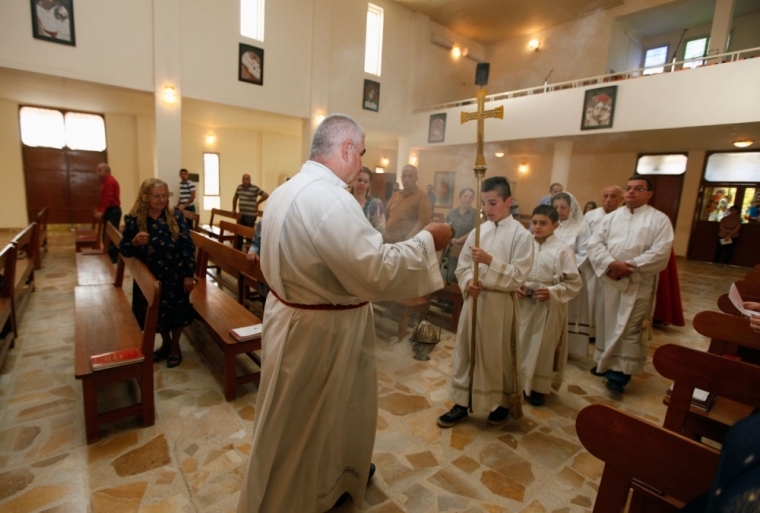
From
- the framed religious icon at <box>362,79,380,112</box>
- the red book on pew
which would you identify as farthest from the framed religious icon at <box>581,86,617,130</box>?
the red book on pew

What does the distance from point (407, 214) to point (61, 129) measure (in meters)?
12.0

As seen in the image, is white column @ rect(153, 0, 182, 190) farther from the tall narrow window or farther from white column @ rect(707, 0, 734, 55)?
white column @ rect(707, 0, 734, 55)

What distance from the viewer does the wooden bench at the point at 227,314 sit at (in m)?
2.83

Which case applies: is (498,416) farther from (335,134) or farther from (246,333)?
(335,134)

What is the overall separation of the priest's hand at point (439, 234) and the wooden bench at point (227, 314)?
6.06 ft

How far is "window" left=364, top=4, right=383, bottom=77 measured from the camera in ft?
36.6

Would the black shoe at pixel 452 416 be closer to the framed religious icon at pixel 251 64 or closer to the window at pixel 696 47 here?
the framed religious icon at pixel 251 64

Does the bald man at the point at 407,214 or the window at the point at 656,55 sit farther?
the window at the point at 656,55

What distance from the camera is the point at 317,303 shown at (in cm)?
159

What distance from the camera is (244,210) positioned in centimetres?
898

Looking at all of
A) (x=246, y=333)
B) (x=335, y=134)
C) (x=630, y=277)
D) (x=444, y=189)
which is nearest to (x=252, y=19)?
(x=444, y=189)

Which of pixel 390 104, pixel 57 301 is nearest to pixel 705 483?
pixel 57 301

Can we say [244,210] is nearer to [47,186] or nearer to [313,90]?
[313,90]

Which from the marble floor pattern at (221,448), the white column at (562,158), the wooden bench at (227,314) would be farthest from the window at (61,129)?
the white column at (562,158)
